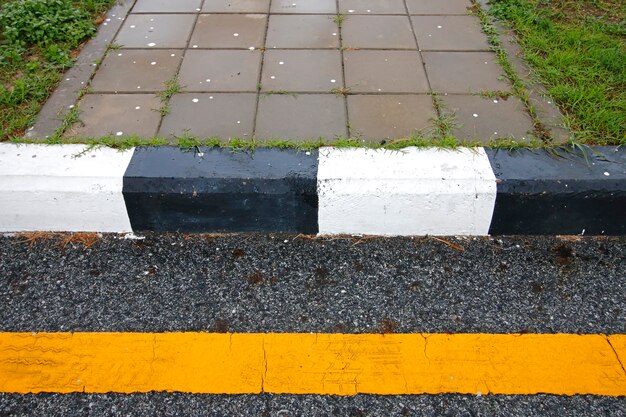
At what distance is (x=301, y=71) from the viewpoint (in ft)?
11.0

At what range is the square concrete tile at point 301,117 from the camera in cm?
288

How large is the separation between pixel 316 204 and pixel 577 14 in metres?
2.60

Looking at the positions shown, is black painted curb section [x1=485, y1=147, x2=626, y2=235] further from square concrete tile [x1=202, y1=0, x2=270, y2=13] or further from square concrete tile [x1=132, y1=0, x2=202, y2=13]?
square concrete tile [x1=132, y1=0, x2=202, y2=13]

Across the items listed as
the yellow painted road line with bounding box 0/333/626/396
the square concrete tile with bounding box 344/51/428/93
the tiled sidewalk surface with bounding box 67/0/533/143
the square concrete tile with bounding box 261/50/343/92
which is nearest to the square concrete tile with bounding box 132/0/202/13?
the tiled sidewalk surface with bounding box 67/0/533/143

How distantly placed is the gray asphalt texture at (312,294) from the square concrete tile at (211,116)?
0.56m

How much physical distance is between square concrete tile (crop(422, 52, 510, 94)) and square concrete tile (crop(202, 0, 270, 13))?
1244 mm

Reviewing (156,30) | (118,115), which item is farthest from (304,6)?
(118,115)

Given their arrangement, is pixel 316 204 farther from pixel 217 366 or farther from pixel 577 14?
pixel 577 14

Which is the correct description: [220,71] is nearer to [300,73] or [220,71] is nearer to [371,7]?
[300,73]

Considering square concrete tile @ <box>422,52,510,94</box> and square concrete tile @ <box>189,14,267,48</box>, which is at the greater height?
square concrete tile @ <box>189,14,267,48</box>

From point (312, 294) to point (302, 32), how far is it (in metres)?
2.02

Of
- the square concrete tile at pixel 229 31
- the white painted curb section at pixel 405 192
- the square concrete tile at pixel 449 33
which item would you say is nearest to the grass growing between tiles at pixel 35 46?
the square concrete tile at pixel 229 31

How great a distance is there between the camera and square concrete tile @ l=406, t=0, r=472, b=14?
403 centimetres

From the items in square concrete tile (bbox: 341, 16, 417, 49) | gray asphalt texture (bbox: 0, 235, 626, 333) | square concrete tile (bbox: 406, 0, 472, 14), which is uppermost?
square concrete tile (bbox: 406, 0, 472, 14)
